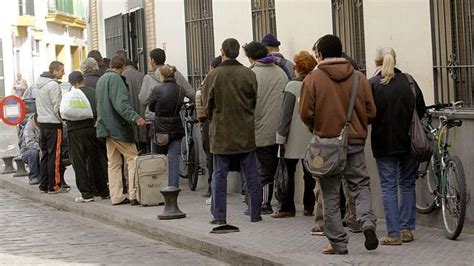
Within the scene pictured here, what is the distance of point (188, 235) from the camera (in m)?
11.5

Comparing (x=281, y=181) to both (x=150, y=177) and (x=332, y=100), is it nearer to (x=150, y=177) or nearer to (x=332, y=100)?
(x=150, y=177)

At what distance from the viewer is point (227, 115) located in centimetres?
1173

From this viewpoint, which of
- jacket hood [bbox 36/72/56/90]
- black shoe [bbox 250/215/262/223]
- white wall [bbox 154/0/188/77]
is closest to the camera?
black shoe [bbox 250/215/262/223]

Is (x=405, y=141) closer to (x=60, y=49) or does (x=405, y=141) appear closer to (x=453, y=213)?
(x=453, y=213)

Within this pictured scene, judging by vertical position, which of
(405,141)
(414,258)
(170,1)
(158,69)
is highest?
(170,1)

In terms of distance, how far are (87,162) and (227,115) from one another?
4482mm

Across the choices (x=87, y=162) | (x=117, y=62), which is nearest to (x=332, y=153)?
(x=117, y=62)

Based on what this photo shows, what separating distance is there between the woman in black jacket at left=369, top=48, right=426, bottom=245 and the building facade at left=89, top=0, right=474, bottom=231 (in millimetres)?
794

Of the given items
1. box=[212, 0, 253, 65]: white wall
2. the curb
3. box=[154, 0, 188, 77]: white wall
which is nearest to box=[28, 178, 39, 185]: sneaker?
the curb

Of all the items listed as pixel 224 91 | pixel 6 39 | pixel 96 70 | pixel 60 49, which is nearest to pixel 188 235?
pixel 224 91

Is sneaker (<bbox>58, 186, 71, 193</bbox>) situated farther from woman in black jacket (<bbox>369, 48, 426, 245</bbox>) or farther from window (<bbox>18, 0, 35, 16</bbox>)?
window (<bbox>18, 0, 35, 16</bbox>)

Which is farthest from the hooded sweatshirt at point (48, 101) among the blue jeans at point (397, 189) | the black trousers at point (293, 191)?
the blue jeans at point (397, 189)

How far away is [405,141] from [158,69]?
5119 millimetres

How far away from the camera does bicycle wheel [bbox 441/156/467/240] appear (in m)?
10.1
